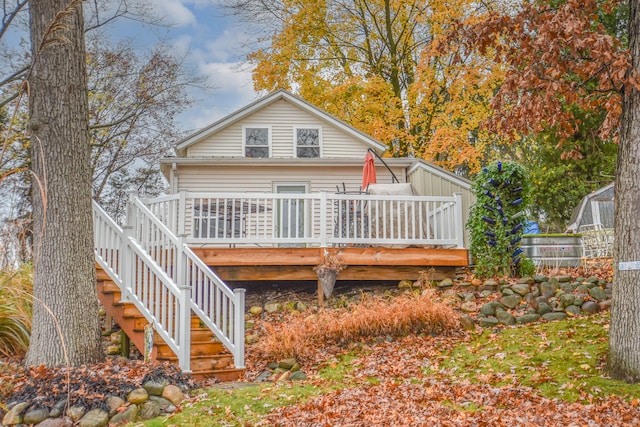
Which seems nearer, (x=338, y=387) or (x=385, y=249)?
(x=338, y=387)

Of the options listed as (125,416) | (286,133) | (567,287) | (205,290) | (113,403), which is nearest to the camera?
(125,416)

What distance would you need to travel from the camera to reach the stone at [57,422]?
15.6 feet

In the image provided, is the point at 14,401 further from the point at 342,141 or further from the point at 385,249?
the point at 342,141

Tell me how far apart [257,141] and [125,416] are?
35.4 ft

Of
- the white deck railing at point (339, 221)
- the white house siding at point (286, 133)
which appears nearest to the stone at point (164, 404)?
the white deck railing at point (339, 221)

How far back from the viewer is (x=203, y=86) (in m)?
18.0

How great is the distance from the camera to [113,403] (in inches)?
197

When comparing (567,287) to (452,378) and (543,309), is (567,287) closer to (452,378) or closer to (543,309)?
(543,309)

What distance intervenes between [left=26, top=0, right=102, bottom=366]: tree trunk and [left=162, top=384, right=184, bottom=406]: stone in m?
1.13

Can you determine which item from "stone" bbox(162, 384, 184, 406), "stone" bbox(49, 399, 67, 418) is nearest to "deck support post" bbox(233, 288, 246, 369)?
"stone" bbox(162, 384, 184, 406)

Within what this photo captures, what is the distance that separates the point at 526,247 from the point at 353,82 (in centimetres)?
990

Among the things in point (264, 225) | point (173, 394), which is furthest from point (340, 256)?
point (173, 394)

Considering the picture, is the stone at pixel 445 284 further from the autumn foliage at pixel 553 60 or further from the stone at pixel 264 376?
the stone at pixel 264 376

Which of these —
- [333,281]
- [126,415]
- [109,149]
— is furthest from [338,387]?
[109,149]
